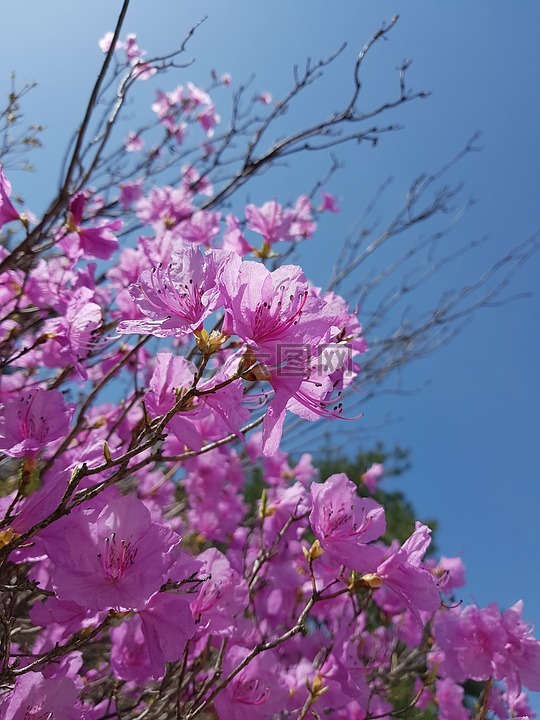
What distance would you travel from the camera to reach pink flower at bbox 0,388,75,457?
1378 mm

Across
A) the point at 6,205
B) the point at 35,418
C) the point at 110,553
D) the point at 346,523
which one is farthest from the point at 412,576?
the point at 6,205

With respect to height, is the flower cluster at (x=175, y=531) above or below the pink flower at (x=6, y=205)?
below

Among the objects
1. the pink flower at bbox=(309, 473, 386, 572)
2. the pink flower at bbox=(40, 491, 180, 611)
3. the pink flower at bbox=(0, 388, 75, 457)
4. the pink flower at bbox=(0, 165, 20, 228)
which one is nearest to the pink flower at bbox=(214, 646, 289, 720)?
the pink flower at bbox=(309, 473, 386, 572)

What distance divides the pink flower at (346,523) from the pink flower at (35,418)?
659 millimetres

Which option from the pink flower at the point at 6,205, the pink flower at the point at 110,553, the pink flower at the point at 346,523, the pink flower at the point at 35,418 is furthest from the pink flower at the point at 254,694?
the pink flower at the point at 6,205

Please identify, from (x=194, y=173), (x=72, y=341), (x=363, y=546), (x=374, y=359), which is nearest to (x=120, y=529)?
(x=363, y=546)

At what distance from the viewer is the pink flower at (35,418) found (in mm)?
1378

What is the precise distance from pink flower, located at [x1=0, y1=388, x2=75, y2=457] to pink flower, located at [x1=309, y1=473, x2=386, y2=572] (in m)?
0.66

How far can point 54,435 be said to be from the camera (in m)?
1.35

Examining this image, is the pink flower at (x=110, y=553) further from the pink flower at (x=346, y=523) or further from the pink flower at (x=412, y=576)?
the pink flower at (x=412, y=576)

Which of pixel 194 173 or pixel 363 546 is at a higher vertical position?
pixel 194 173

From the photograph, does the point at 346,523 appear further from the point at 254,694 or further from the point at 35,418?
the point at 35,418

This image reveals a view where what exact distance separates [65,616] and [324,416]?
0.80m

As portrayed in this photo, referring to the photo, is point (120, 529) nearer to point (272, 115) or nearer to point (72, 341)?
point (72, 341)
